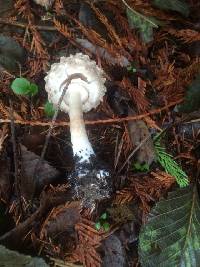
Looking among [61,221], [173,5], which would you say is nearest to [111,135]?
[61,221]

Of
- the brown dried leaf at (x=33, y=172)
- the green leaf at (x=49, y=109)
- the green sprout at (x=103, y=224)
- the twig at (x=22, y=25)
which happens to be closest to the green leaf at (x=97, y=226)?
the green sprout at (x=103, y=224)

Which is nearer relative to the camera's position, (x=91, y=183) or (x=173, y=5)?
(x=91, y=183)

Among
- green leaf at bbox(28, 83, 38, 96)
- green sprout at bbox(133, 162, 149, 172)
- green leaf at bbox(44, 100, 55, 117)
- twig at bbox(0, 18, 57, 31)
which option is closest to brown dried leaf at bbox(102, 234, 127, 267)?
green sprout at bbox(133, 162, 149, 172)

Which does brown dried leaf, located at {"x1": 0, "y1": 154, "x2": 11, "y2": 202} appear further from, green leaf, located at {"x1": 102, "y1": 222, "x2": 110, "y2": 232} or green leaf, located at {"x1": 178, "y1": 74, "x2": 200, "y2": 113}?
green leaf, located at {"x1": 178, "y1": 74, "x2": 200, "y2": 113}

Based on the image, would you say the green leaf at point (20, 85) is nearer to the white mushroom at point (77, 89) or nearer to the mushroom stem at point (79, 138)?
the white mushroom at point (77, 89)

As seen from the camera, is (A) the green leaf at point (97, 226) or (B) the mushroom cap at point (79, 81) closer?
(A) the green leaf at point (97, 226)

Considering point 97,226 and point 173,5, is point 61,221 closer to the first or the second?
point 97,226
